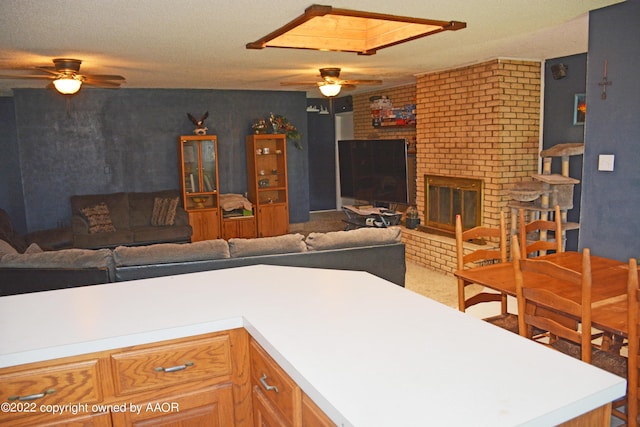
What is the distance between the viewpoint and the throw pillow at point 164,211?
713 centimetres

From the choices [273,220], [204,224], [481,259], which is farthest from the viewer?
[273,220]

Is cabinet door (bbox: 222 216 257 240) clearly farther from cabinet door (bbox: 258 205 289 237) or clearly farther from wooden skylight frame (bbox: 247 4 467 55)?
wooden skylight frame (bbox: 247 4 467 55)

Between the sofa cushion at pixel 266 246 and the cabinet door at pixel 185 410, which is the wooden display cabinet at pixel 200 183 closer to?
the sofa cushion at pixel 266 246

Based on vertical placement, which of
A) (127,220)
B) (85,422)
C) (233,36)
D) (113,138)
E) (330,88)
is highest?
(233,36)

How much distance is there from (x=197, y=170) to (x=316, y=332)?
6377mm

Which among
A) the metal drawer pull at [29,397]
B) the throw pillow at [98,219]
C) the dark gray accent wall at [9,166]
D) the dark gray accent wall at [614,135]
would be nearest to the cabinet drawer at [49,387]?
the metal drawer pull at [29,397]

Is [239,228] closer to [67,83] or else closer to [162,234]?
[162,234]

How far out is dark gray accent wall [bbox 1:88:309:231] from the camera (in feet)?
22.8

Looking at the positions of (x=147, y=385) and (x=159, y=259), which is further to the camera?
(x=159, y=259)

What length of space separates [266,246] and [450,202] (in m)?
3.14

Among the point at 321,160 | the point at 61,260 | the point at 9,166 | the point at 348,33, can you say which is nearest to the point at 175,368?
the point at 61,260

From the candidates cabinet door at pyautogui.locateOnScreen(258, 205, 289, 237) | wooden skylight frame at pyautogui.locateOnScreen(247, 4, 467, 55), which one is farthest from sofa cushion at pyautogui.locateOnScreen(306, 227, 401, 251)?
cabinet door at pyautogui.locateOnScreen(258, 205, 289, 237)

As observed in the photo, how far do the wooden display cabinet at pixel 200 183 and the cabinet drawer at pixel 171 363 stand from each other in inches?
230

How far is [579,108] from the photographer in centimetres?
517
